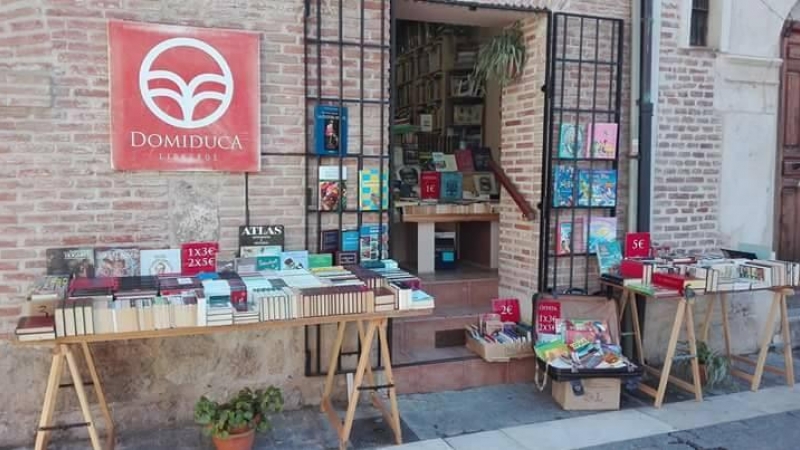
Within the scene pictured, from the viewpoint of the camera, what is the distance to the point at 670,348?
452 centimetres

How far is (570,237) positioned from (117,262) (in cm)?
325

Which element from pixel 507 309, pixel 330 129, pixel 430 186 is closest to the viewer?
pixel 330 129

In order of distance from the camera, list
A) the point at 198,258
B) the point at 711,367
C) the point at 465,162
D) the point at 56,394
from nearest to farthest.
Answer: the point at 56,394
the point at 198,258
the point at 711,367
the point at 465,162

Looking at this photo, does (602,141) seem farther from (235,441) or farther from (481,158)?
(235,441)

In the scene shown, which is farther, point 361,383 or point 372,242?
point 372,242

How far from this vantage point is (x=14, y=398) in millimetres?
3834

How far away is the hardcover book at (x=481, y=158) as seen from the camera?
22.1ft

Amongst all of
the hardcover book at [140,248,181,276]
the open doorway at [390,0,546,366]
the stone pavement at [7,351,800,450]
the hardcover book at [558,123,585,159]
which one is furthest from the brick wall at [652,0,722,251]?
the hardcover book at [140,248,181,276]

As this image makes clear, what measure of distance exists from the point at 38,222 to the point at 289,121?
1.59 meters

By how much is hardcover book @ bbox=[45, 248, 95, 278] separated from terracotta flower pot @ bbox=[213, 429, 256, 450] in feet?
4.03

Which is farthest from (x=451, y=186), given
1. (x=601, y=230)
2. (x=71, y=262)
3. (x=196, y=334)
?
(x=71, y=262)

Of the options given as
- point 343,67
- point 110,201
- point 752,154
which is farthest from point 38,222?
point 752,154

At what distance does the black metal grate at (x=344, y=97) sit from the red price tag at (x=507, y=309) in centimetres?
125

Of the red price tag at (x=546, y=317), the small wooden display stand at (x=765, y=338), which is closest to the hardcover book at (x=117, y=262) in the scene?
the red price tag at (x=546, y=317)
